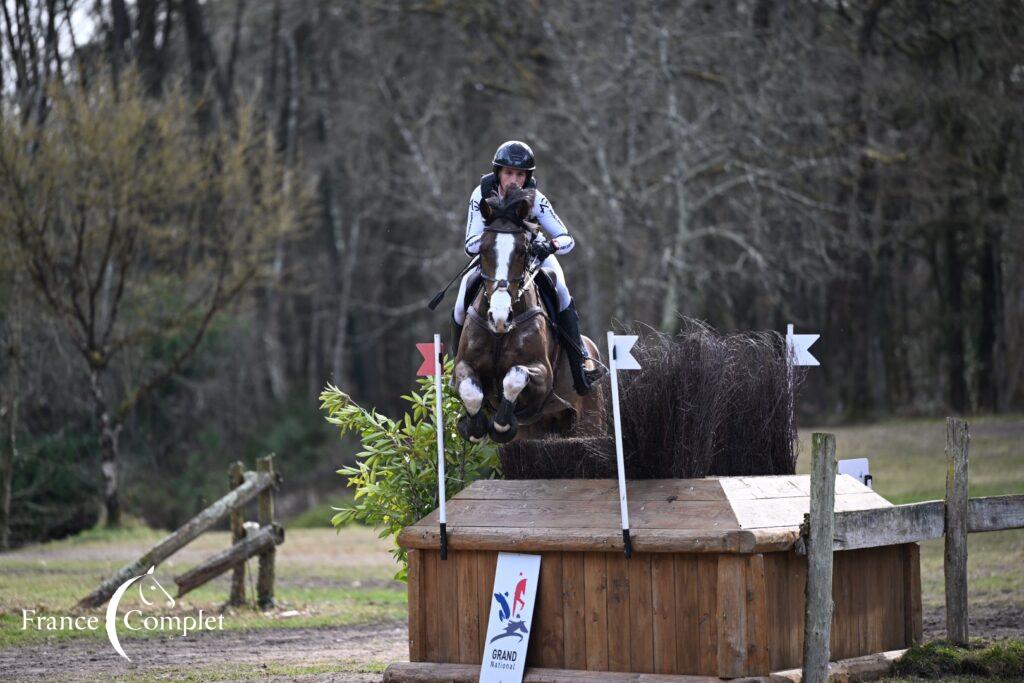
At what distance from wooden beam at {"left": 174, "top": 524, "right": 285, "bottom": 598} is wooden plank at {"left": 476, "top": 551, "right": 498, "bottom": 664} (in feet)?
16.5

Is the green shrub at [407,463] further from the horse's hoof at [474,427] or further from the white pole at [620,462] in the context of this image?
the white pole at [620,462]

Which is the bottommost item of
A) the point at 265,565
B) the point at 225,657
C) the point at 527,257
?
the point at 225,657

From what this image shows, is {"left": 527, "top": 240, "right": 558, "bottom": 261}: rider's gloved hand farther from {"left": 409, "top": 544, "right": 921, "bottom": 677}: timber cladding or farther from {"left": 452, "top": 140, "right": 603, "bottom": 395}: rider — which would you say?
{"left": 409, "top": 544, "right": 921, "bottom": 677}: timber cladding

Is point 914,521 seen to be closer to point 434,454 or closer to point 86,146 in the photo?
point 434,454

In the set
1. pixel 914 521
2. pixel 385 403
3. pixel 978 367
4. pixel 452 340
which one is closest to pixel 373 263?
pixel 385 403

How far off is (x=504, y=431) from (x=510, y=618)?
1.35 metres

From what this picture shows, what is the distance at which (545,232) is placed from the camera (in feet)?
27.3

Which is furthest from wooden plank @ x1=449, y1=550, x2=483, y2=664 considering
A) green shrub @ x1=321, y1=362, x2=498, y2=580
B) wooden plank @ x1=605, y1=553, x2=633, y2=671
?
green shrub @ x1=321, y1=362, x2=498, y2=580

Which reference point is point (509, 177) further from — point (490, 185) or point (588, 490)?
point (588, 490)

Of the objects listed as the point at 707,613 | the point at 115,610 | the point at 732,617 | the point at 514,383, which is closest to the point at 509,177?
the point at 514,383

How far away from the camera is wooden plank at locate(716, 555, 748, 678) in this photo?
5859 mm

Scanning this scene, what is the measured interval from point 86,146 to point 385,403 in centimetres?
1758

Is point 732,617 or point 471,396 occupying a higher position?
point 471,396

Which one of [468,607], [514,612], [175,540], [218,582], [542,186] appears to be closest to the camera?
[514,612]
